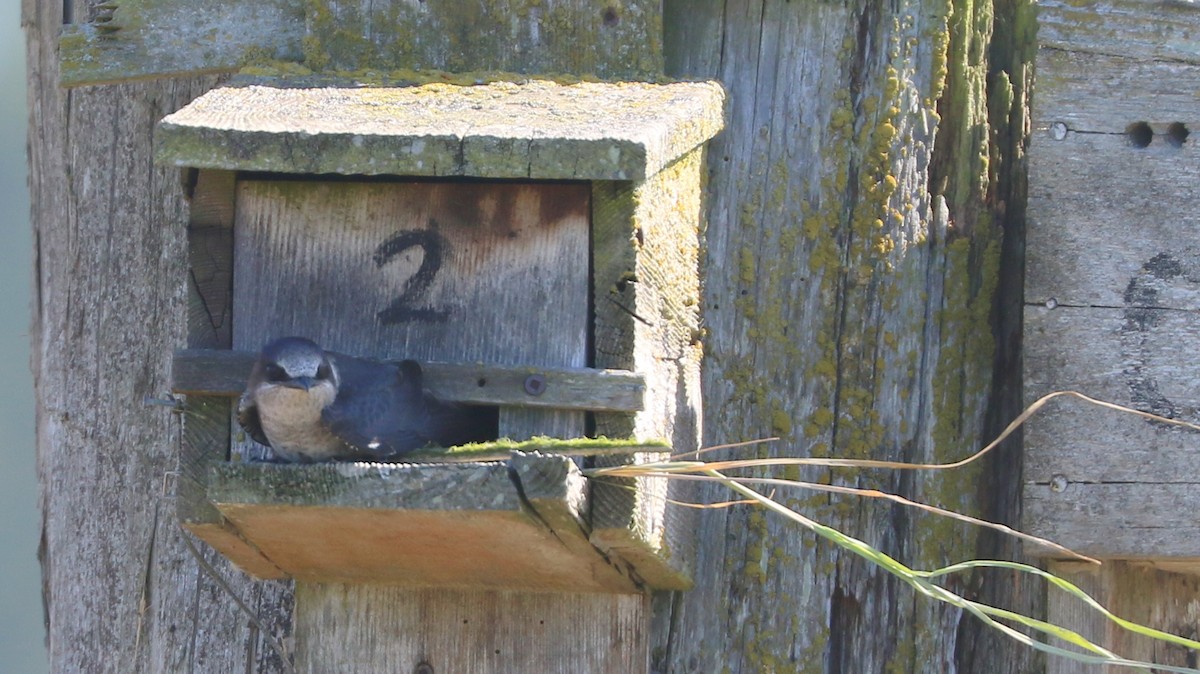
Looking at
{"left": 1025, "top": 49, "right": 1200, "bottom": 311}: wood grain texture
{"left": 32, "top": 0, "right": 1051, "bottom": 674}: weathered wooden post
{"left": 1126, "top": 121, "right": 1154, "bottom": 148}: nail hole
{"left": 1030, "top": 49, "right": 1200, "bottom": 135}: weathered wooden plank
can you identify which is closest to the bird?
{"left": 32, "top": 0, "right": 1051, "bottom": 674}: weathered wooden post

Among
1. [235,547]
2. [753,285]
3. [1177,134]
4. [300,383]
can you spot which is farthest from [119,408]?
[1177,134]

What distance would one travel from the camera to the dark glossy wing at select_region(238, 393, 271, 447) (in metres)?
2.77

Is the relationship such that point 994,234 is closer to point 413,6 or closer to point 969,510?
point 969,510

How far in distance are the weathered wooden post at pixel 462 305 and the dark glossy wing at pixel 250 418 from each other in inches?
2.0

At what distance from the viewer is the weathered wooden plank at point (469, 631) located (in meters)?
3.01

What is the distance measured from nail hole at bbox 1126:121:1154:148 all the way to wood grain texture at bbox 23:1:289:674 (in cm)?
197

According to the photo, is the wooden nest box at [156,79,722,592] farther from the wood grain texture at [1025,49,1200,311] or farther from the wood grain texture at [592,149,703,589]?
the wood grain texture at [1025,49,1200,311]

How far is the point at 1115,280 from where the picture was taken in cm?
318

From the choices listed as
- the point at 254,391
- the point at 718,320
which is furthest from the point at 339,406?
the point at 718,320

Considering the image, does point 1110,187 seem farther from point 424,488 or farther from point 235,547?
point 235,547

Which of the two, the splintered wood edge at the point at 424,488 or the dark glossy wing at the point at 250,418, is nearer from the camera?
the splintered wood edge at the point at 424,488

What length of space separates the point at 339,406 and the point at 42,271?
4.08 feet

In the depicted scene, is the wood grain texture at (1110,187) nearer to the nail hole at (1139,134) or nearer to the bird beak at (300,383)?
the nail hole at (1139,134)

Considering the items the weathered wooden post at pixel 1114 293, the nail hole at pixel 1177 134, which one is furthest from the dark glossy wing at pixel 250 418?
the nail hole at pixel 1177 134
